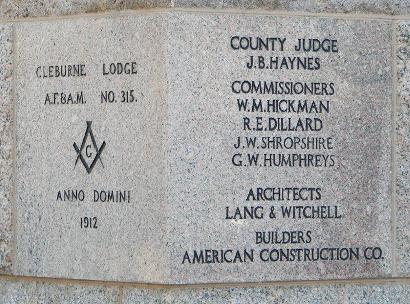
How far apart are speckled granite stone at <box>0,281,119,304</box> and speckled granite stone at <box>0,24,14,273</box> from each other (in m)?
0.12

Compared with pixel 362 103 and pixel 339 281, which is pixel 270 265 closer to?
pixel 339 281

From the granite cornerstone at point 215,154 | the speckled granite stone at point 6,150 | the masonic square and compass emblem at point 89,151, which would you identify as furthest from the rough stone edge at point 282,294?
the speckled granite stone at point 6,150

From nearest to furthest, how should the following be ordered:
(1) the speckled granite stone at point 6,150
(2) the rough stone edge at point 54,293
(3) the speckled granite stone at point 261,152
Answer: (3) the speckled granite stone at point 261,152, (2) the rough stone edge at point 54,293, (1) the speckled granite stone at point 6,150

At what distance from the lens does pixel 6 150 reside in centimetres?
621

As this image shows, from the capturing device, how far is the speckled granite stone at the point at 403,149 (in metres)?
5.97

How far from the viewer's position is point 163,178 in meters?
5.66

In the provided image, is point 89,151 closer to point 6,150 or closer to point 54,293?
point 6,150

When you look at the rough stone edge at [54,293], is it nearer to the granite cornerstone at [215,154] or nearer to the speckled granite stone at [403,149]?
the granite cornerstone at [215,154]

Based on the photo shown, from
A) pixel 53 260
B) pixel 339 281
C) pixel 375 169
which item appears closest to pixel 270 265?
pixel 339 281

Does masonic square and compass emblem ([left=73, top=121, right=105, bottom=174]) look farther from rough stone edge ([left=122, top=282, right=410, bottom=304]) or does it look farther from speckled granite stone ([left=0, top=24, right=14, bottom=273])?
rough stone edge ([left=122, top=282, right=410, bottom=304])

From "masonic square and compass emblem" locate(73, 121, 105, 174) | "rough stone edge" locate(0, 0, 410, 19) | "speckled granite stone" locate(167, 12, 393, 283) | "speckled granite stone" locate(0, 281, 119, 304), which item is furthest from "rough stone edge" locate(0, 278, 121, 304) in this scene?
"rough stone edge" locate(0, 0, 410, 19)

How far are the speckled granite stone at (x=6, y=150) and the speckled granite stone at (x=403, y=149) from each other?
2071 mm

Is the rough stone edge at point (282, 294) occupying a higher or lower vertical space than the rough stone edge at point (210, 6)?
lower

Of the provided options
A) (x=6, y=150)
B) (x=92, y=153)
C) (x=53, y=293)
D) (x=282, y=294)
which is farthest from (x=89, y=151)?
(x=282, y=294)
